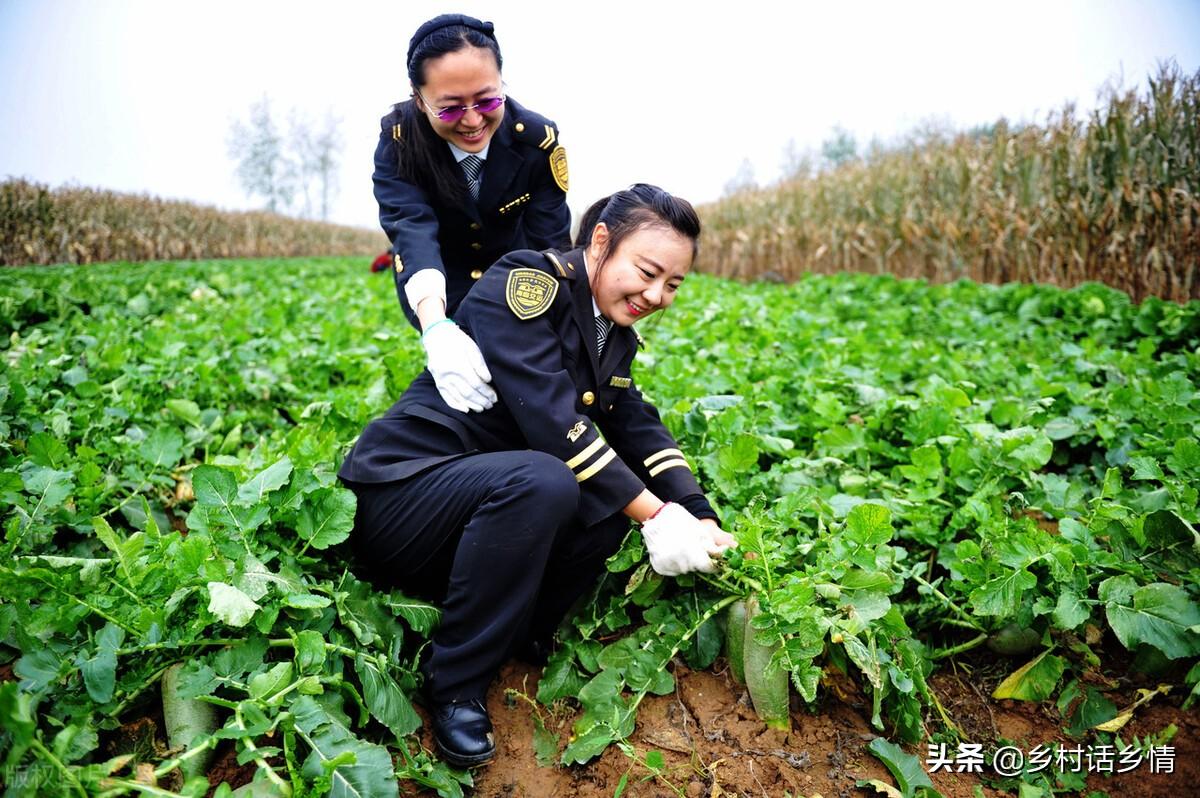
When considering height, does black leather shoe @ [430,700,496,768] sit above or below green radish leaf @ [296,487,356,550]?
below

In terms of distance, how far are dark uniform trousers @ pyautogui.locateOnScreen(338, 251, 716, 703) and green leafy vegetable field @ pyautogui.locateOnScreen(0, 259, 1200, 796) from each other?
90 millimetres

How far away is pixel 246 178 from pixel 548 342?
2507 inches

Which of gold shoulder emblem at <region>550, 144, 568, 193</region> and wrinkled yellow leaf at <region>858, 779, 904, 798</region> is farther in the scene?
gold shoulder emblem at <region>550, 144, 568, 193</region>

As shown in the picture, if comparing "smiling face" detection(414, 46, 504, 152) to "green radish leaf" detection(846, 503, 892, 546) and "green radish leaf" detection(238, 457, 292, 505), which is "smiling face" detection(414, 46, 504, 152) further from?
"green radish leaf" detection(846, 503, 892, 546)

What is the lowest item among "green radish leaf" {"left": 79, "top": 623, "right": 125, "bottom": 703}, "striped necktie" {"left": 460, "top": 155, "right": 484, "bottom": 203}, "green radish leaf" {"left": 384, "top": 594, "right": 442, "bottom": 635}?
"green radish leaf" {"left": 384, "top": 594, "right": 442, "bottom": 635}

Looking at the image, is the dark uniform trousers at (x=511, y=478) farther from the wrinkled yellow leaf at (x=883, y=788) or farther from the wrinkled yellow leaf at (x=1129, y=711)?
the wrinkled yellow leaf at (x=1129, y=711)

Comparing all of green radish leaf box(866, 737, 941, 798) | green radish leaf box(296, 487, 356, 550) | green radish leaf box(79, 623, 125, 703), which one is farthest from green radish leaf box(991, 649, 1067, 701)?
green radish leaf box(79, 623, 125, 703)

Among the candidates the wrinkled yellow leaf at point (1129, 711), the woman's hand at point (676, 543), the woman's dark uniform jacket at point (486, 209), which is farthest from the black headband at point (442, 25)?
the wrinkled yellow leaf at point (1129, 711)

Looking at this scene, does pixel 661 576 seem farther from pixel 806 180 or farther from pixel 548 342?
pixel 806 180

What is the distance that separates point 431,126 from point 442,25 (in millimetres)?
299

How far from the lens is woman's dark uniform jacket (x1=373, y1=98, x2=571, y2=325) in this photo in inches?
91.4

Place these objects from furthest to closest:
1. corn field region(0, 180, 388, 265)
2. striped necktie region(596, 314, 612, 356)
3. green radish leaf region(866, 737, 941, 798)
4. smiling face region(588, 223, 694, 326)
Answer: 1. corn field region(0, 180, 388, 265)
2. striped necktie region(596, 314, 612, 356)
3. smiling face region(588, 223, 694, 326)
4. green radish leaf region(866, 737, 941, 798)

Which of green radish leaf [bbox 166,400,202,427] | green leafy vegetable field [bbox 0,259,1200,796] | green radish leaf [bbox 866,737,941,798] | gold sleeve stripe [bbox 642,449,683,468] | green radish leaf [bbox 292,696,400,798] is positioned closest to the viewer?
green radish leaf [bbox 292,696,400,798]

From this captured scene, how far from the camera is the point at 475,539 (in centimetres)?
156
